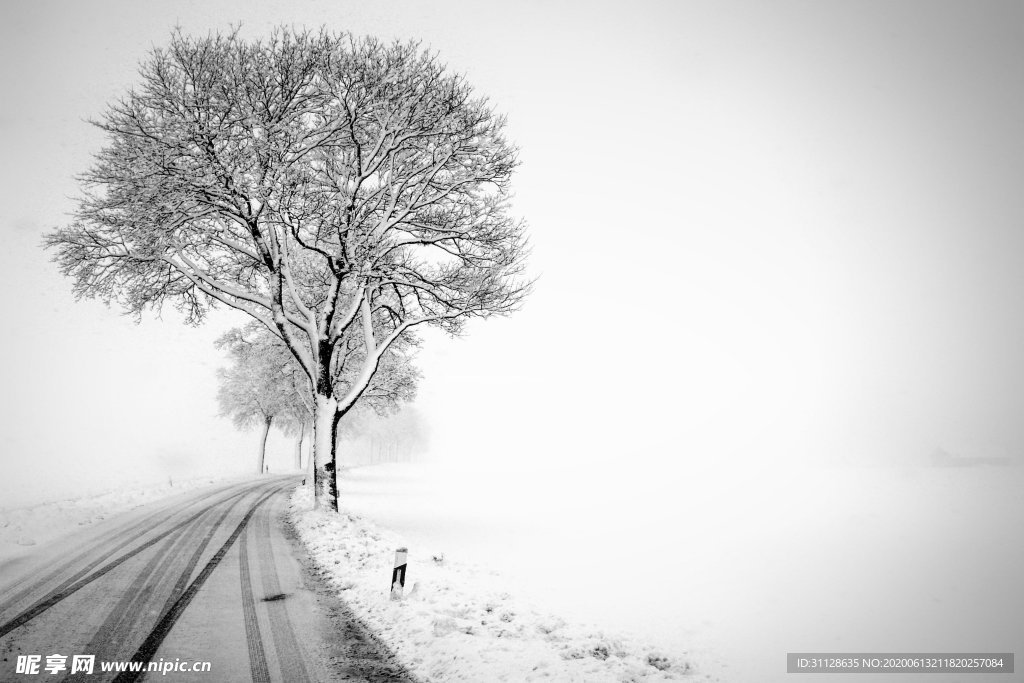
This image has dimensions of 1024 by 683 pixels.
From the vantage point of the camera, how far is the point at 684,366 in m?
150

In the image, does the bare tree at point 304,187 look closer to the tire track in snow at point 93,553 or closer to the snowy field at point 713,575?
the tire track in snow at point 93,553

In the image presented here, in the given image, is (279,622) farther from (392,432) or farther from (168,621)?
(392,432)

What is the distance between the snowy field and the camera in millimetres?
7285

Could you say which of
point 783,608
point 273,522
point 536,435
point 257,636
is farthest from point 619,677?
point 536,435

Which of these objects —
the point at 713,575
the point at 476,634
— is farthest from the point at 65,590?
the point at 713,575

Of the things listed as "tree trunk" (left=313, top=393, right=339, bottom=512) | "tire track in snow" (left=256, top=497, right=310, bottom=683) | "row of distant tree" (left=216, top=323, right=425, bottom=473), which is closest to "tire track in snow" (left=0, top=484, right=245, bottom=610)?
"tire track in snow" (left=256, top=497, right=310, bottom=683)

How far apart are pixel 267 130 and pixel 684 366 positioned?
154529mm

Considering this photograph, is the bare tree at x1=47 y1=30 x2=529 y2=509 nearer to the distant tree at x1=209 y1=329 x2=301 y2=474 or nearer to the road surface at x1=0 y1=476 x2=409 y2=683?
the road surface at x1=0 y1=476 x2=409 y2=683

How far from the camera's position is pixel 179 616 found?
632 cm

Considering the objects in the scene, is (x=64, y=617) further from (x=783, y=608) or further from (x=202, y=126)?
(x=783, y=608)

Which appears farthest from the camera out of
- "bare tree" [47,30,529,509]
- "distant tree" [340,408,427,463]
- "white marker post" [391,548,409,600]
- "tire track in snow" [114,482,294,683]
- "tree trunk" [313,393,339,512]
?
"distant tree" [340,408,427,463]

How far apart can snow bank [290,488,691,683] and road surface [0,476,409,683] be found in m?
0.45

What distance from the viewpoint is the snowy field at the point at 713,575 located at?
729 centimetres

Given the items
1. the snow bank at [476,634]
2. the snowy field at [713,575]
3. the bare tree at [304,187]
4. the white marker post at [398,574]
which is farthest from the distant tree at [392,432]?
the white marker post at [398,574]
